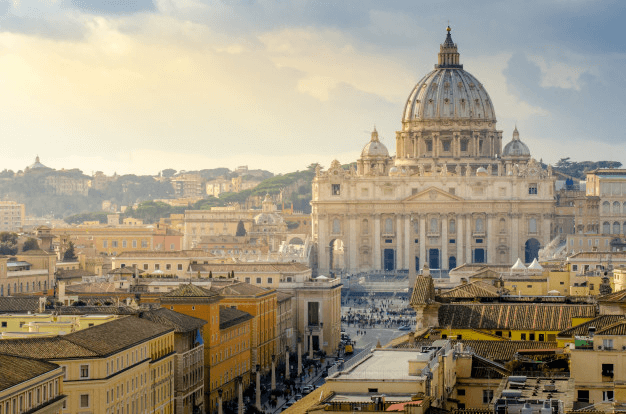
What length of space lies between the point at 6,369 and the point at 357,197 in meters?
154

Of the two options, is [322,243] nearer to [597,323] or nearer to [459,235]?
[459,235]

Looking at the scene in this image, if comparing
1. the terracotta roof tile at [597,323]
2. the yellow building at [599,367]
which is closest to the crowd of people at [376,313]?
the terracotta roof tile at [597,323]

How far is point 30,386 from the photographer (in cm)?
4197

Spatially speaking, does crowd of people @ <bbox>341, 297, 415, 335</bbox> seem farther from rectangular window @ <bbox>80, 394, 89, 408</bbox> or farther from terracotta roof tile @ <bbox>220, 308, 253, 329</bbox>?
rectangular window @ <bbox>80, 394, 89, 408</bbox>

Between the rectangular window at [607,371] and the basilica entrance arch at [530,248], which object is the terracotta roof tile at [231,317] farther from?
the basilica entrance arch at [530,248]

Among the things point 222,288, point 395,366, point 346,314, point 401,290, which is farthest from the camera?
point 401,290

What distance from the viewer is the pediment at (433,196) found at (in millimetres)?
191750

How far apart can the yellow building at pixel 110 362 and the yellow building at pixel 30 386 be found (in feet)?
6.06

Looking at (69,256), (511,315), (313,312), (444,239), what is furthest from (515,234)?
(511,315)

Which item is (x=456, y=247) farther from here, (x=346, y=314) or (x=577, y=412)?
(x=577, y=412)

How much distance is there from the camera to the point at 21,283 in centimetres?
10769

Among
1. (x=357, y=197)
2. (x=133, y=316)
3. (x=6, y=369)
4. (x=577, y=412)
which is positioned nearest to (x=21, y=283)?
(x=133, y=316)

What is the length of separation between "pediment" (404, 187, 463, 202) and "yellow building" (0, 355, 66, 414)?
481 feet

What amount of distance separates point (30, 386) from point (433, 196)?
152 meters
